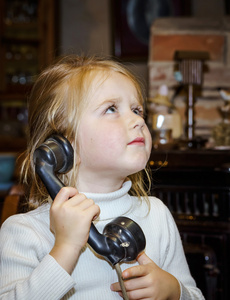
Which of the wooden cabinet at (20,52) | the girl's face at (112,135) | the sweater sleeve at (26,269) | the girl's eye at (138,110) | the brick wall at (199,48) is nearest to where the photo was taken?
the sweater sleeve at (26,269)

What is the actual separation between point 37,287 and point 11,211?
395 mm

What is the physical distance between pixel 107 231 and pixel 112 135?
0.20 m

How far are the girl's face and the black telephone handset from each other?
8 cm

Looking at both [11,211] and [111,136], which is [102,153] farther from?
[11,211]

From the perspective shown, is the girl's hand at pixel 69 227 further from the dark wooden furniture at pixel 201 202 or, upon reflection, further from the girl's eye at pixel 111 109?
the dark wooden furniture at pixel 201 202

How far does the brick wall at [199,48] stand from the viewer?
1.76 m

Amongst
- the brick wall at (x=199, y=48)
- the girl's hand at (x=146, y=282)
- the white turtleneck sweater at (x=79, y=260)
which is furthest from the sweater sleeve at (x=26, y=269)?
the brick wall at (x=199, y=48)

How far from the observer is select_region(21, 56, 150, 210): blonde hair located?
92 cm

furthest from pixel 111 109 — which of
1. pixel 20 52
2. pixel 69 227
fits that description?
pixel 20 52

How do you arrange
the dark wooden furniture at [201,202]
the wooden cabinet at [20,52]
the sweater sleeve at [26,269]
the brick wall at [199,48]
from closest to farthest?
the sweater sleeve at [26,269] < the dark wooden furniture at [201,202] < the brick wall at [199,48] < the wooden cabinet at [20,52]

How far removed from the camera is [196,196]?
128cm

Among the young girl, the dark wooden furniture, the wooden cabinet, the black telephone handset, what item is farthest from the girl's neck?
the wooden cabinet

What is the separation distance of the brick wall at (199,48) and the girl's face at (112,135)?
87 cm

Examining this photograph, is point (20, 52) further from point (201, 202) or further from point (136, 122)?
point (136, 122)
